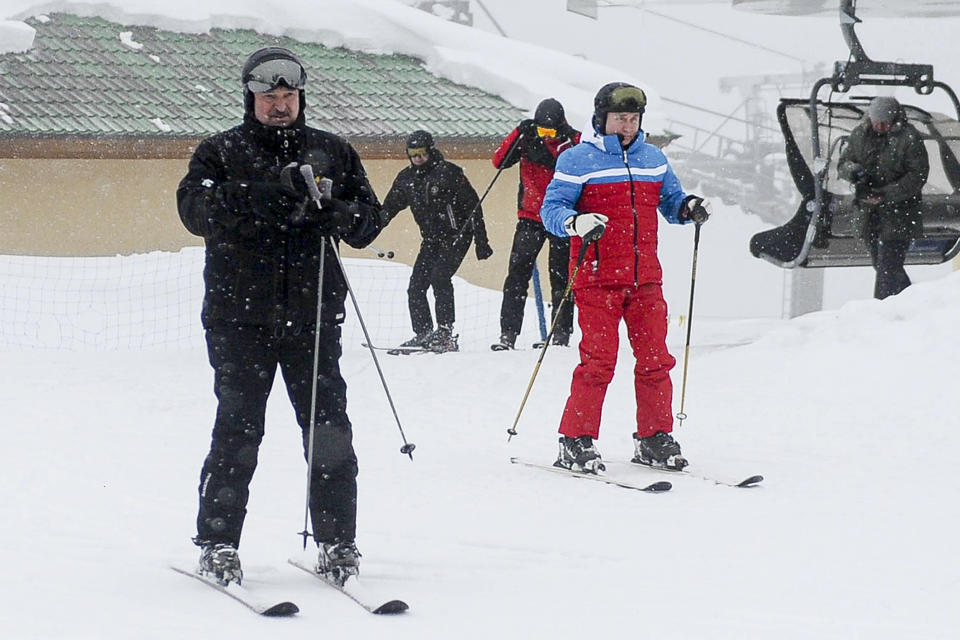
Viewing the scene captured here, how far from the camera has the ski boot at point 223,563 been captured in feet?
15.0

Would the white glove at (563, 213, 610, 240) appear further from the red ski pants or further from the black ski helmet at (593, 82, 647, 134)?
the black ski helmet at (593, 82, 647, 134)

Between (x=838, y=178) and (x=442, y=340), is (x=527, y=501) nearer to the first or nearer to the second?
(x=442, y=340)

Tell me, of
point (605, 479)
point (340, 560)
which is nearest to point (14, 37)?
point (605, 479)

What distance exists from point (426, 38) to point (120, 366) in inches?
464

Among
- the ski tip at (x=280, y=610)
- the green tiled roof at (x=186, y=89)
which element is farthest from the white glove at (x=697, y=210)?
the green tiled roof at (x=186, y=89)

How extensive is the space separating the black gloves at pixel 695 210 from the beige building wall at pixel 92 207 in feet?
36.6

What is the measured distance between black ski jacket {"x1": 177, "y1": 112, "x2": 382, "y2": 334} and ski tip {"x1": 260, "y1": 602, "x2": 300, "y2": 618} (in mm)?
821

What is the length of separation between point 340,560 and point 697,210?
288 centimetres

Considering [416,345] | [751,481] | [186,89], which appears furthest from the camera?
[186,89]

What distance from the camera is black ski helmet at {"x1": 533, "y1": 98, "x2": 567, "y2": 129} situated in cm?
1041

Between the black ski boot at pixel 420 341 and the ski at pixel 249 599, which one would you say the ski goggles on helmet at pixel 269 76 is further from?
the black ski boot at pixel 420 341

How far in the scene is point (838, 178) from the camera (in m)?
10.9

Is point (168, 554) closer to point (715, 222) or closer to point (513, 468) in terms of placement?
point (513, 468)

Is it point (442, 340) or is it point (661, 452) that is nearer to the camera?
point (661, 452)
